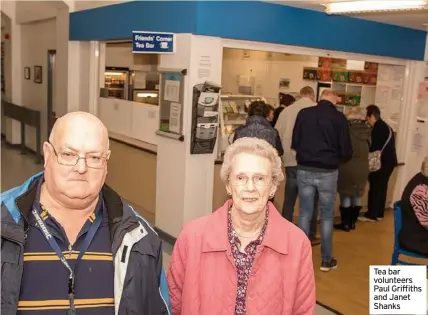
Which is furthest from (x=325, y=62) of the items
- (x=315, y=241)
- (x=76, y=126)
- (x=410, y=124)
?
(x=76, y=126)

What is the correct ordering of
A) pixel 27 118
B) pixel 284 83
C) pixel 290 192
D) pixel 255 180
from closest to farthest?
pixel 255 180, pixel 290 192, pixel 284 83, pixel 27 118

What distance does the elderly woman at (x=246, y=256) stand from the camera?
1.93 meters

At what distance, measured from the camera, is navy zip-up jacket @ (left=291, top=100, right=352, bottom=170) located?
4668mm

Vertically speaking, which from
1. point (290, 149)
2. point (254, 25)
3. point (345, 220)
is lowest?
point (345, 220)

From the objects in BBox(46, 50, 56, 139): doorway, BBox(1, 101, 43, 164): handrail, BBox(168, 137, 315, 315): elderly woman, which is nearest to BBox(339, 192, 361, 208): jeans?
BBox(168, 137, 315, 315): elderly woman

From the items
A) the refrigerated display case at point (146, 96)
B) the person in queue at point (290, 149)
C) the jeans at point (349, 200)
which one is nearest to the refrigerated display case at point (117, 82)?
the refrigerated display case at point (146, 96)

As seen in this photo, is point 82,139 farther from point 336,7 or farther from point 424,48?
point 424,48

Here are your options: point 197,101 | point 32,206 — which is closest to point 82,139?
point 32,206

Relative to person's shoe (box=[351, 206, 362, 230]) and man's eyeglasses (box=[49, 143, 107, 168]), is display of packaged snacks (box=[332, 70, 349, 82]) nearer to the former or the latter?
person's shoe (box=[351, 206, 362, 230])

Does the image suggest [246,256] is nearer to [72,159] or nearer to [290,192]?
→ [72,159]

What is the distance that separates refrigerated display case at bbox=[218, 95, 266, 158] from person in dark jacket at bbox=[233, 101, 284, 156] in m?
0.70

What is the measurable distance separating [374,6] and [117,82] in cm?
390

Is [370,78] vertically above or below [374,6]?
below

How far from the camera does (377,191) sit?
6500 millimetres
